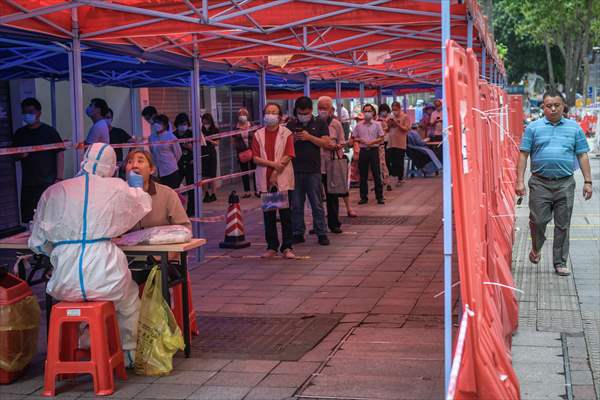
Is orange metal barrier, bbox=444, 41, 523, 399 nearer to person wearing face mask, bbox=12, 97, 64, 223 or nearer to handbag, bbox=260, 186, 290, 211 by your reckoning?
handbag, bbox=260, 186, 290, 211

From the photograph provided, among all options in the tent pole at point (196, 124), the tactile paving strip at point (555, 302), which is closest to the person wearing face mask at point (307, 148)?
the tent pole at point (196, 124)

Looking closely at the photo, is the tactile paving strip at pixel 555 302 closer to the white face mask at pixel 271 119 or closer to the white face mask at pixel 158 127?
the white face mask at pixel 271 119

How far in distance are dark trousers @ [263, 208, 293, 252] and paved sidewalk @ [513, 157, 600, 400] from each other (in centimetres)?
253

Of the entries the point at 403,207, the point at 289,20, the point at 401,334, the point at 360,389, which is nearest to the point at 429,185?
the point at 403,207

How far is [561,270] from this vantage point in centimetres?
970

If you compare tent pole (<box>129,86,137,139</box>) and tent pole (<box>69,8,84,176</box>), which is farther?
tent pole (<box>129,86,137,139</box>)

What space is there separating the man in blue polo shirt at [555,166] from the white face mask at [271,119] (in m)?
2.67

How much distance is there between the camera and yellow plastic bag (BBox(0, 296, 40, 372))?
6227mm

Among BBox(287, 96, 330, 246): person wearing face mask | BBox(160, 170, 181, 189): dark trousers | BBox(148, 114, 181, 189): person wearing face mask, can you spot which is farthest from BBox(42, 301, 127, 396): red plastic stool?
BBox(160, 170, 181, 189): dark trousers

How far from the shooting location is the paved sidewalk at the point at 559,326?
6.05 metres

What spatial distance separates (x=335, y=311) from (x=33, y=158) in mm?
4852

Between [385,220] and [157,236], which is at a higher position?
[157,236]

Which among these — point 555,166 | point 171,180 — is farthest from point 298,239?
point 555,166

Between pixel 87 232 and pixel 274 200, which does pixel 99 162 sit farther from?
pixel 274 200
